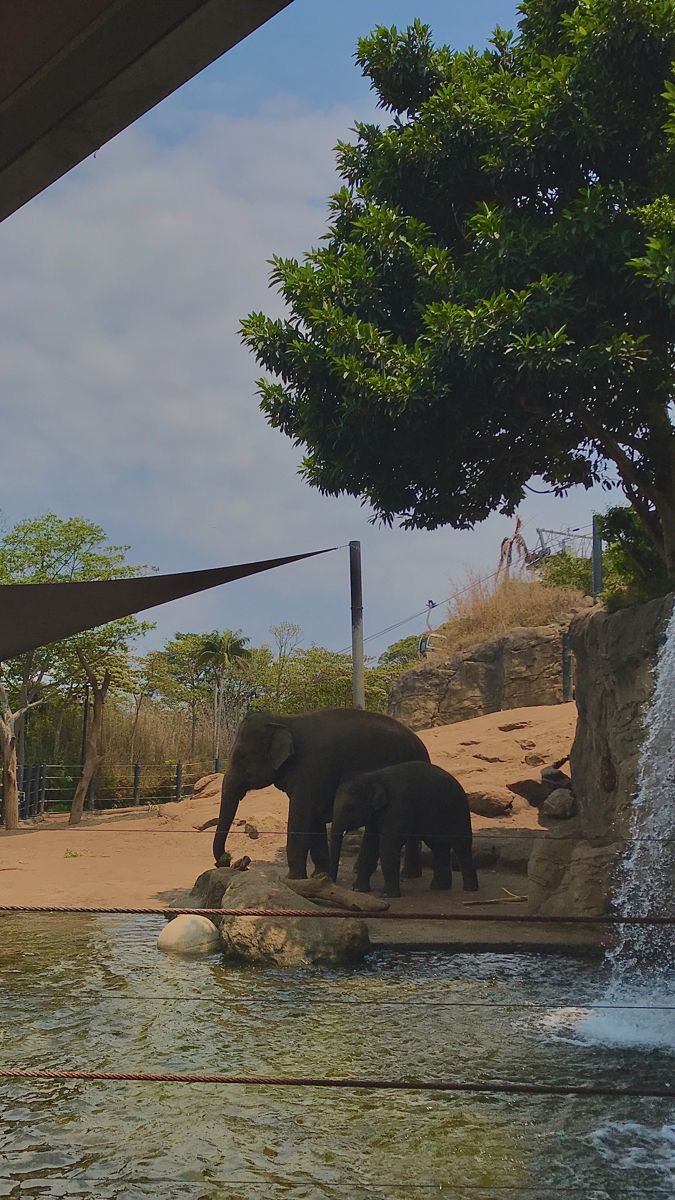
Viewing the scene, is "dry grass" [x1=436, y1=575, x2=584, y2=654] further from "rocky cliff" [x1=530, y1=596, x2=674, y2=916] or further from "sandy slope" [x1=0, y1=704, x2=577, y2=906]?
"rocky cliff" [x1=530, y1=596, x2=674, y2=916]

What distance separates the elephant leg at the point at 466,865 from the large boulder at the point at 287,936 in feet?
6.97

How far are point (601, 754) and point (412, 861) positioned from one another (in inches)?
79.2

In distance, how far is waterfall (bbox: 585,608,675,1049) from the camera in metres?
5.11

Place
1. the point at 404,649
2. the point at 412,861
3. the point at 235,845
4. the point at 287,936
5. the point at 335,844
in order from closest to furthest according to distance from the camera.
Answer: the point at 287,936 < the point at 335,844 < the point at 412,861 < the point at 235,845 < the point at 404,649

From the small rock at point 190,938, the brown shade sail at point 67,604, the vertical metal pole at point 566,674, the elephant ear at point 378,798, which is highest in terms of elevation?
the vertical metal pole at point 566,674

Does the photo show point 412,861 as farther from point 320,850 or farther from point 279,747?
point 279,747

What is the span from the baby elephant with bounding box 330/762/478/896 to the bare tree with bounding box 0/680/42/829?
8.16m

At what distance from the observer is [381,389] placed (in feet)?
25.8

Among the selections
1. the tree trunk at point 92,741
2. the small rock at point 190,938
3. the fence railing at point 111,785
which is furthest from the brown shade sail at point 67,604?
the fence railing at point 111,785

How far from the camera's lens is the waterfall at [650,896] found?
16.8ft

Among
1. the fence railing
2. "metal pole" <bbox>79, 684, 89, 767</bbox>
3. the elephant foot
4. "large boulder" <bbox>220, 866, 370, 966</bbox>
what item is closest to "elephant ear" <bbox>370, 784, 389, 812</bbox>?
the elephant foot

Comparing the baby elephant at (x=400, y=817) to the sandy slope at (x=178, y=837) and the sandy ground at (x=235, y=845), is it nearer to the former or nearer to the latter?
the sandy ground at (x=235, y=845)

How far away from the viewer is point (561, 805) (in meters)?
10.3

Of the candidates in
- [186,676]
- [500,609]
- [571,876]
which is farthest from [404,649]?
Result: [571,876]
